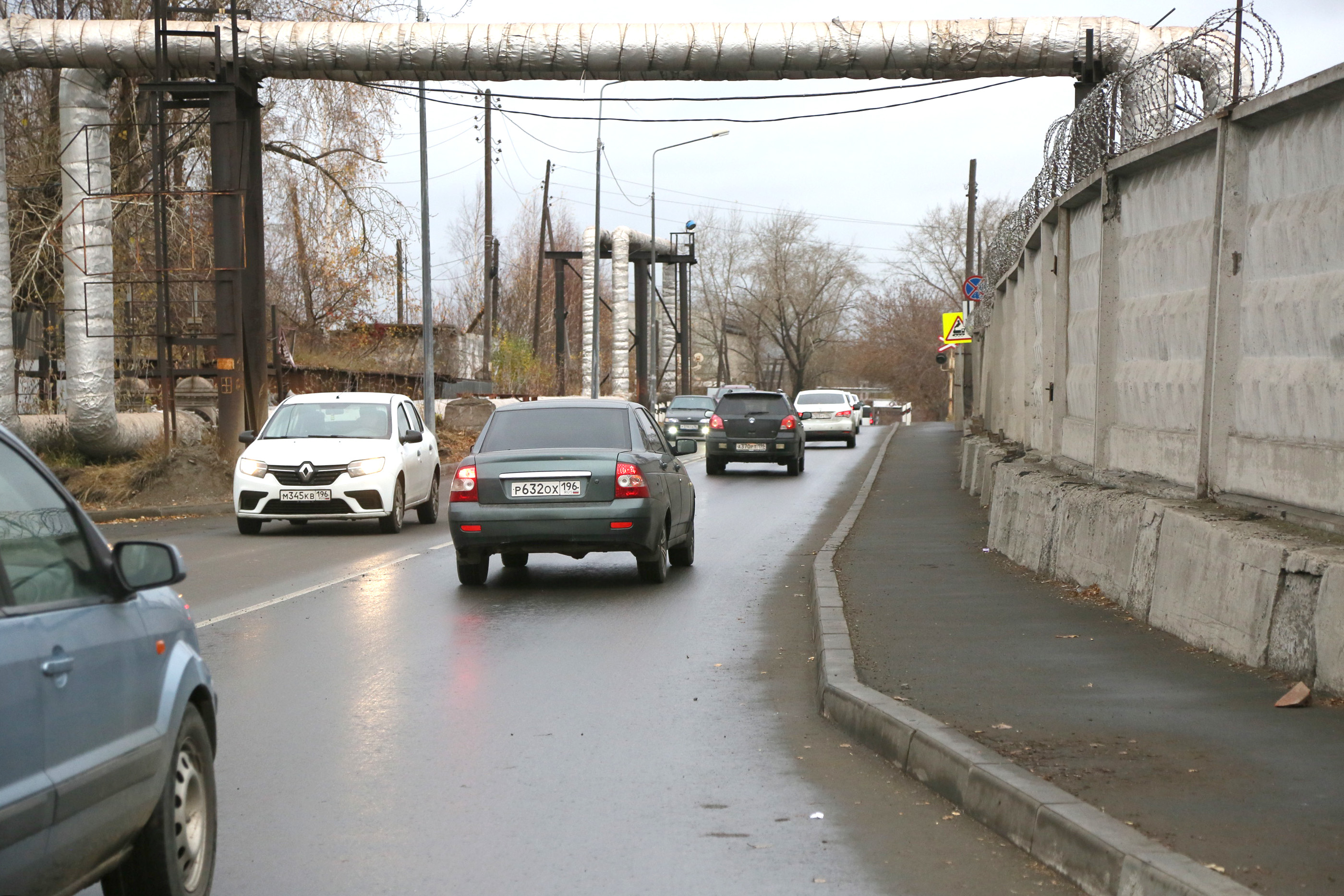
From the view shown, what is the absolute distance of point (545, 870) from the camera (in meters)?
4.60

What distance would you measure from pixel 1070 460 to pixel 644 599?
390 centimetres

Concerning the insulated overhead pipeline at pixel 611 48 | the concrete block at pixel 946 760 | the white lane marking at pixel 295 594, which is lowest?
the white lane marking at pixel 295 594

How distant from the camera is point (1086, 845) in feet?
14.5

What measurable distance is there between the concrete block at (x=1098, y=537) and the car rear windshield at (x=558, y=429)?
3.72 metres

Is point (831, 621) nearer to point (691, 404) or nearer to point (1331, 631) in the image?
point (1331, 631)

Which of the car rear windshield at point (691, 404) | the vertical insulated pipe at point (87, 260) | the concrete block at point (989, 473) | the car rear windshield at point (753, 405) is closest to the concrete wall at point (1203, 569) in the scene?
the concrete block at point (989, 473)

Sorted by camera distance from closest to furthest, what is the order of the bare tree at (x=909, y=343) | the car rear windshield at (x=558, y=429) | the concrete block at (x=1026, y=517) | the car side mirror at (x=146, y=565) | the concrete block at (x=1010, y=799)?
1. the car side mirror at (x=146, y=565)
2. the concrete block at (x=1010, y=799)
3. the concrete block at (x=1026, y=517)
4. the car rear windshield at (x=558, y=429)
5. the bare tree at (x=909, y=343)

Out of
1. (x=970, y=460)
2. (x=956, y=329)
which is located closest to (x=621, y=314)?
(x=956, y=329)

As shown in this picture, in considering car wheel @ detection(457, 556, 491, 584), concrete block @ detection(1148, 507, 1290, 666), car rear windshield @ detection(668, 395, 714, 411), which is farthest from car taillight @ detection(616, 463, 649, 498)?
car rear windshield @ detection(668, 395, 714, 411)

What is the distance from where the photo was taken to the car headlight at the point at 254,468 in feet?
54.8

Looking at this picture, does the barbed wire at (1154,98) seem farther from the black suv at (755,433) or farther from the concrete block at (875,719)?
the black suv at (755,433)

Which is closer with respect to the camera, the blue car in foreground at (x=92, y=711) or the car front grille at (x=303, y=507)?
the blue car in foreground at (x=92, y=711)

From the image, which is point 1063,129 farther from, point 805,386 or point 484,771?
point 805,386

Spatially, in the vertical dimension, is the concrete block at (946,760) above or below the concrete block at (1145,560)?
below
